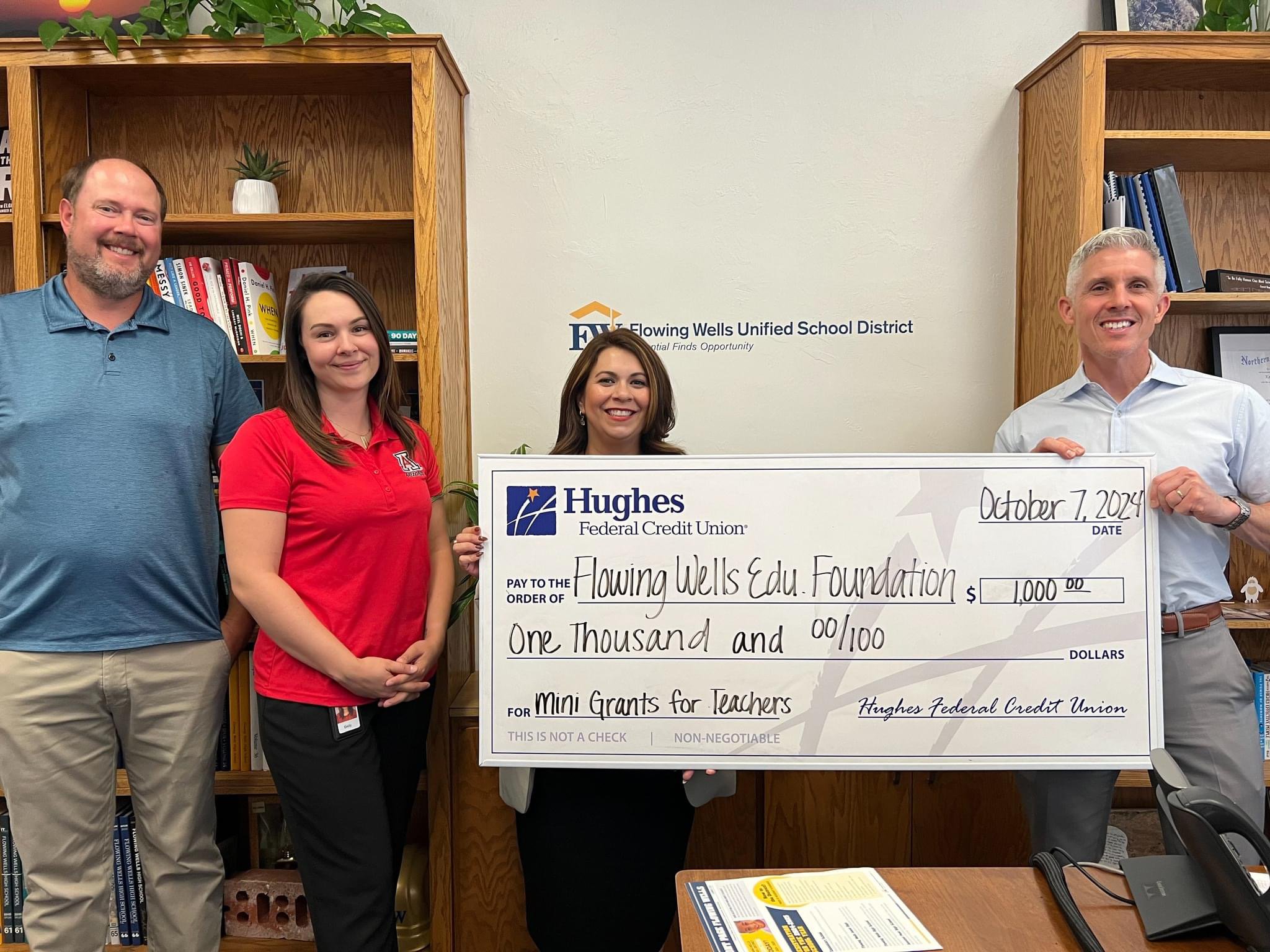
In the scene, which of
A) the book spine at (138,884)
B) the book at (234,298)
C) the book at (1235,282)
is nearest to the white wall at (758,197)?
the book at (1235,282)

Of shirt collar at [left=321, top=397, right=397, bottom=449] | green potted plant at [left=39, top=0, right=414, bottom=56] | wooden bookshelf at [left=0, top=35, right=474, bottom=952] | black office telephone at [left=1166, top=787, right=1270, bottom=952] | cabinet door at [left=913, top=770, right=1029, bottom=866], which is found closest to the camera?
black office telephone at [left=1166, top=787, right=1270, bottom=952]

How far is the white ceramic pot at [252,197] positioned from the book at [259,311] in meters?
0.16

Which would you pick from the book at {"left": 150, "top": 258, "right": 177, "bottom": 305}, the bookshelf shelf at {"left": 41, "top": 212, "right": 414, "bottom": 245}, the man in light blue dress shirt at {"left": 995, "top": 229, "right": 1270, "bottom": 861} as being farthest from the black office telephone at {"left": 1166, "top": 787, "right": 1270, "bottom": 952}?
the book at {"left": 150, "top": 258, "right": 177, "bottom": 305}

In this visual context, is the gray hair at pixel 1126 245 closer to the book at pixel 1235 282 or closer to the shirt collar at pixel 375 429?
the book at pixel 1235 282

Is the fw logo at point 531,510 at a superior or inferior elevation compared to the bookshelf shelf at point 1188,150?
inferior

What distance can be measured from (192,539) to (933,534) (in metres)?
1.70

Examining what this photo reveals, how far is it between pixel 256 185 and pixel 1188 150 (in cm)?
273

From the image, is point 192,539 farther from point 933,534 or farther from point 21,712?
point 933,534

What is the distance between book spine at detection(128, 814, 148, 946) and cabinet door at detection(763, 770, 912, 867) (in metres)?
1.78

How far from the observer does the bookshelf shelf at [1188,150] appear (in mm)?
2295

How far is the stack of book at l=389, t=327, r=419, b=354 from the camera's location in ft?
7.95

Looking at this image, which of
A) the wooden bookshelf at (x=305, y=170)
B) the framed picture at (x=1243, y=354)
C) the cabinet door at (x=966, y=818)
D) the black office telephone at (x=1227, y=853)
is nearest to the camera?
the black office telephone at (x=1227, y=853)

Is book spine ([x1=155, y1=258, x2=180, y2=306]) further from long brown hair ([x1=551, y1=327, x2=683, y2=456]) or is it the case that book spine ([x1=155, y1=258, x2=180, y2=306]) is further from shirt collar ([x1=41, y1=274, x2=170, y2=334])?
long brown hair ([x1=551, y1=327, x2=683, y2=456])

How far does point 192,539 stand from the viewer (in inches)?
77.5
